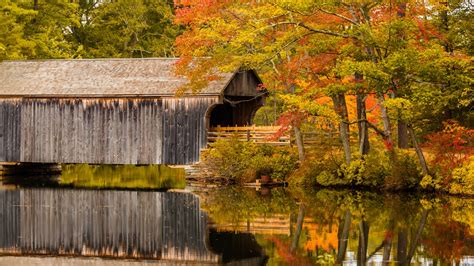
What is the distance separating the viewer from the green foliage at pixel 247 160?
105 feet

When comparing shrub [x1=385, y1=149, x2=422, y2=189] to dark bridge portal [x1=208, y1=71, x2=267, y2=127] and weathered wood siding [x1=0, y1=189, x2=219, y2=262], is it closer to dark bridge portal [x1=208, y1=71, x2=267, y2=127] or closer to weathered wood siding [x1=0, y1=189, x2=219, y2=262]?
weathered wood siding [x1=0, y1=189, x2=219, y2=262]

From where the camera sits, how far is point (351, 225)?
20.7m

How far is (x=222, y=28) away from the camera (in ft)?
99.8

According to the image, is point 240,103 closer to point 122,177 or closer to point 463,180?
point 122,177

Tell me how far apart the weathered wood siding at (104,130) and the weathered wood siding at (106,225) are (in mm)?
5614

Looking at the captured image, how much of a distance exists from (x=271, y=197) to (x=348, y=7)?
6.36 m

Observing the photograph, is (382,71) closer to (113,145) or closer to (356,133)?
(356,133)

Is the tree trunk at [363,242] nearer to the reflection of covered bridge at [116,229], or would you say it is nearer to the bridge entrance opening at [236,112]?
the reflection of covered bridge at [116,229]

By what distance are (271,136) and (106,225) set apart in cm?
1280

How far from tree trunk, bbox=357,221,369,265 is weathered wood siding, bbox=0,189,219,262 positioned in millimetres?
2700

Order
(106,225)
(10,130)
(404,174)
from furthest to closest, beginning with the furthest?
1. (10,130)
2. (404,174)
3. (106,225)

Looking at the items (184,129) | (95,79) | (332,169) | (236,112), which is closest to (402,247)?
(332,169)

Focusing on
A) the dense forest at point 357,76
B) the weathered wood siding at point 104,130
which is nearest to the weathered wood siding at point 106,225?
the dense forest at point 357,76

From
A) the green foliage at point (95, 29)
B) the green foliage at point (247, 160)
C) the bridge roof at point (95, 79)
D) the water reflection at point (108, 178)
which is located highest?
the green foliage at point (95, 29)
